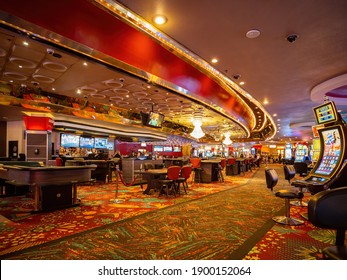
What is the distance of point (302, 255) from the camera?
2.48 m

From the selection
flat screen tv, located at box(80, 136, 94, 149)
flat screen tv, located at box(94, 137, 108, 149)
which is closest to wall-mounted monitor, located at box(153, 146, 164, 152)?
flat screen tv, located at box(94, 137, 108, 149)

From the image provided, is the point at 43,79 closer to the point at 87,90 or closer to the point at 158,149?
the point at 87,90

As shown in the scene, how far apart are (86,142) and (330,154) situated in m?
14.1

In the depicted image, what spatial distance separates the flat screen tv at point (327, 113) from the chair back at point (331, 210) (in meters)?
3.04


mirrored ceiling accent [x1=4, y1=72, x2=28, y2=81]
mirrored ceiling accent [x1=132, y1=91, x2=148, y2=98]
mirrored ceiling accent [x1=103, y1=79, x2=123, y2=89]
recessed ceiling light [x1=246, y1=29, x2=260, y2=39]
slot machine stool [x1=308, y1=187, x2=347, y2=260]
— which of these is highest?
mirrored ceiling accent [x1=4, y1=72, x2=28, y2=81]

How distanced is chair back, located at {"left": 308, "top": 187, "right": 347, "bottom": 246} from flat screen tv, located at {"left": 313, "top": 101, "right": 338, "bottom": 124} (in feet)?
9.97

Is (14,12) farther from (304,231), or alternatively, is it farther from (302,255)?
(304,231)

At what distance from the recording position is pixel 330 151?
386cm

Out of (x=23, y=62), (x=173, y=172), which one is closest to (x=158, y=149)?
(x=173, y=172)

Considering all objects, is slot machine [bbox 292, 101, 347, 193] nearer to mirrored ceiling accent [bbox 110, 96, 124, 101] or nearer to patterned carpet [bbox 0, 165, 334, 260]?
patterned carpet [bbox 0, 165, 334, 260]

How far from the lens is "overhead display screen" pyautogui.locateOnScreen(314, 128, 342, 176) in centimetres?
365

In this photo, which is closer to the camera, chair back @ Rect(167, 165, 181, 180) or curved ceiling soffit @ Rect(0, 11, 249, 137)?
curved ceiling soffit @ Rect(0, 11, 249, 137)

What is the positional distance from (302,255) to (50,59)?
19.1 feet
